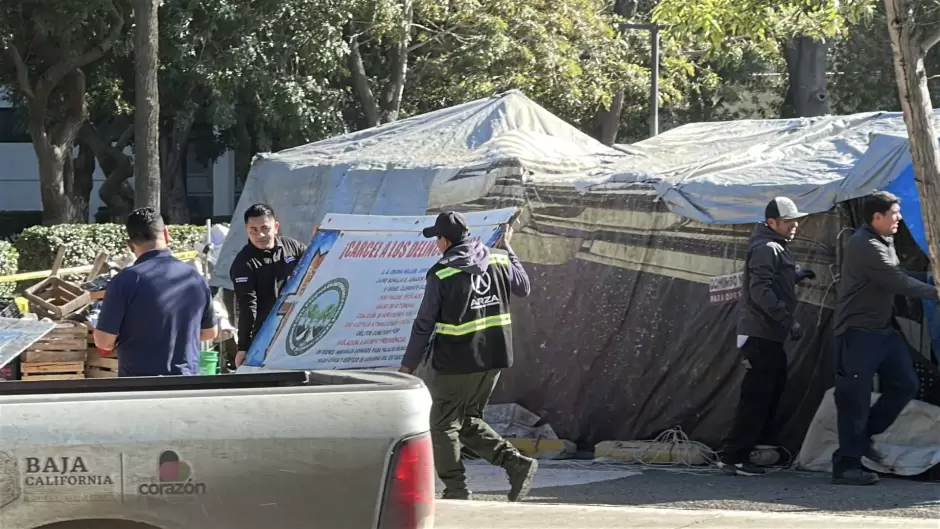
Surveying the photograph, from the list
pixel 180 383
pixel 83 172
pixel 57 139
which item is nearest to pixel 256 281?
pixel 180 383

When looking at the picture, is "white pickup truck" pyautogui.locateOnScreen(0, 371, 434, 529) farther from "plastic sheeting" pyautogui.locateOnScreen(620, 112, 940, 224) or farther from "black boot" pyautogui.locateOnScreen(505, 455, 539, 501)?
"plastic sheeting" pyautogui.locateOnScreen(620, 112, 940, 224)

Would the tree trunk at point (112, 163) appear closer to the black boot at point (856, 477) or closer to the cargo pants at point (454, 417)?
the cargo pants at point (454, 417)

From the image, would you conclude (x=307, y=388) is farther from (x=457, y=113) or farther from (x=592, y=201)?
(x=457, y=113)

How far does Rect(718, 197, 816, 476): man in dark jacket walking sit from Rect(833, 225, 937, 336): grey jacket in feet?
1.20

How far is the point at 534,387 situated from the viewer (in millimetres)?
10078

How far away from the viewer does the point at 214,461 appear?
3906mm

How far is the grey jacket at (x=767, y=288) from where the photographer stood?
8508mm

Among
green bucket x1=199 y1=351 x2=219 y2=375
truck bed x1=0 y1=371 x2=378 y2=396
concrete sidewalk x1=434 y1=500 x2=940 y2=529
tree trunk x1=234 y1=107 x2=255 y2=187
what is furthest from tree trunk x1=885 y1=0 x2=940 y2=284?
tree trunk x1=234 y1=107 x2=255 y2=187

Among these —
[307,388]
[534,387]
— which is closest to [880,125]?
[534,387]

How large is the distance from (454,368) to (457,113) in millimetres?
5439

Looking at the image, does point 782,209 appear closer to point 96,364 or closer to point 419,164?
point 419,164

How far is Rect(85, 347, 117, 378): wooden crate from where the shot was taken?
431 inches

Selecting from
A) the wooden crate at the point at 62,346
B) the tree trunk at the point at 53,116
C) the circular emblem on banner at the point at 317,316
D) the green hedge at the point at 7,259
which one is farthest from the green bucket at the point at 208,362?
the tree trunk at the point at 53,116

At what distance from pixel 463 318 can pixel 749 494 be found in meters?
2.23
